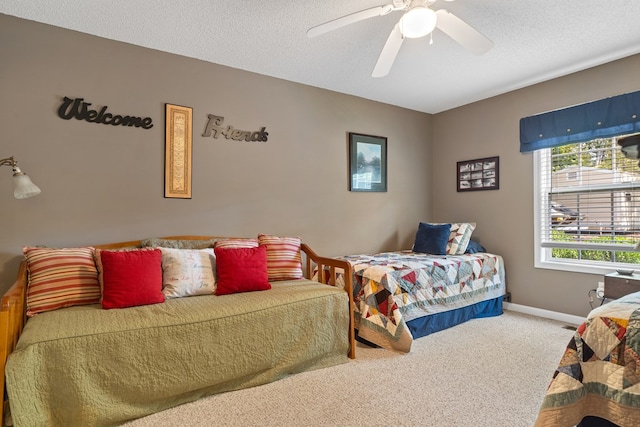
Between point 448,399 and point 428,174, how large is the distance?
120 inches

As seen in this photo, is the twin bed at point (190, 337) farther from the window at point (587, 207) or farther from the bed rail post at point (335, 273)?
the window at point (587, 207)

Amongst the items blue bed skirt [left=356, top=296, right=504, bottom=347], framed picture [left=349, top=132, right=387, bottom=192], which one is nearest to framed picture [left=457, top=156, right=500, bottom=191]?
framed picture [left=349, top=132, right=387, bottom=192]

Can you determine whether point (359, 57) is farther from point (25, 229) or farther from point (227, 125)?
point (25, 229)

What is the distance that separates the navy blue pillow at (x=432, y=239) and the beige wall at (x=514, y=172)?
55 centimetres

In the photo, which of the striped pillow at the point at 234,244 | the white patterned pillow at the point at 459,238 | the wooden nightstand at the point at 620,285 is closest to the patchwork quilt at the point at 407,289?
the white patterned pillow at the point at 459,238

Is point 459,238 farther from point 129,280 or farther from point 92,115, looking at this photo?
point 92,115

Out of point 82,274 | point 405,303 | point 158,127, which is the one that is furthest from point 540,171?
point 82,274

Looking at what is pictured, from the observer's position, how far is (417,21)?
5.69ft

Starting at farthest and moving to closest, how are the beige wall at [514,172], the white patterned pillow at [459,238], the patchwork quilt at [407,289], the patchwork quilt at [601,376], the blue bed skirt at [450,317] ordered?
the white patterned pillow at [459,238], the beige wall at [514,172], the blue bed skirt at [450,317], the patchwork quilt at [407,289], the patchwork quilt at [601,376]

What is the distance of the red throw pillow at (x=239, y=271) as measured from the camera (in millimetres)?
2348

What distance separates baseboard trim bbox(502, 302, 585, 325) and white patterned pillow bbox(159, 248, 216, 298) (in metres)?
3.12

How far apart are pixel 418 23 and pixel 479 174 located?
2598mm

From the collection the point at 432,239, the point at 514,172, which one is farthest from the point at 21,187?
the point at 514,172

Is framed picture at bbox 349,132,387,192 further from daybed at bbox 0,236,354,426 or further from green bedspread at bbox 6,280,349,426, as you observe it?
green bedspread at bbox 6,280,349,426
